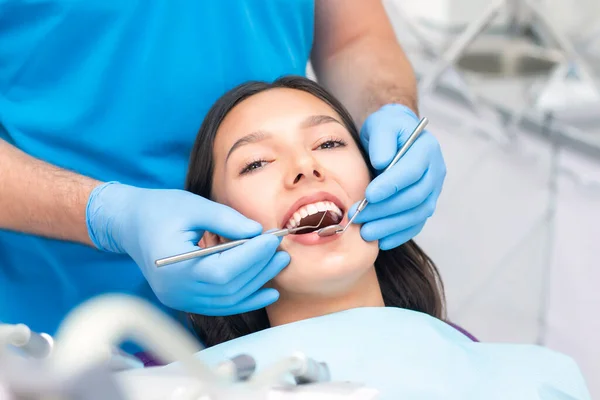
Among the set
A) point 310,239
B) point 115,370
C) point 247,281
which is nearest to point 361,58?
point 310,239

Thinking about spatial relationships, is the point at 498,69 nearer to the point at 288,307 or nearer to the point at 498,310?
the point at 498,310

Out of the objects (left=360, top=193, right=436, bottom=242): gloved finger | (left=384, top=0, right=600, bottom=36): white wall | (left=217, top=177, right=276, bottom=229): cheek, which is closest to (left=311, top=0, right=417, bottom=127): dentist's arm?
(left=360, top=193, right=436, bottom=242): gloved finger

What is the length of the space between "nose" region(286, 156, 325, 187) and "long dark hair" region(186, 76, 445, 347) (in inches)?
6.9

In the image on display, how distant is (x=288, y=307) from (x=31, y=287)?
0.47 metres

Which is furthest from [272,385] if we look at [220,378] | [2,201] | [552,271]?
[552,271]

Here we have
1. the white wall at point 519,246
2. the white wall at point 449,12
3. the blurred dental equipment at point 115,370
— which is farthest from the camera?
the white wall at point 449,12

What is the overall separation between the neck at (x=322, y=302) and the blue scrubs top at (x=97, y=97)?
11.2 inches

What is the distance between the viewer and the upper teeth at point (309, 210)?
1.19 metres

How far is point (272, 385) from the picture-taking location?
2.29 ft

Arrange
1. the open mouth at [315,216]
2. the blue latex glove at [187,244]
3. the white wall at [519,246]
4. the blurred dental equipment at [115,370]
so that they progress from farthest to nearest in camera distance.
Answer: the white wall at [519,246] → the open mouth at [315,216] → the blue latex glove at [187,244] → the blurred dental equipment at [115,370]

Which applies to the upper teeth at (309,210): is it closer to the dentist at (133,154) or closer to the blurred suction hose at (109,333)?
the dentist at (133,154)

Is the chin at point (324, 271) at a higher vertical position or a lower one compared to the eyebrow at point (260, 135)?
lower

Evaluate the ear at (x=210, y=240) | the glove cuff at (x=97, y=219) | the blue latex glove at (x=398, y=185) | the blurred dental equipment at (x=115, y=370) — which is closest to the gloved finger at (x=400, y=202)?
the blue latex glove at (x=398, y=185)

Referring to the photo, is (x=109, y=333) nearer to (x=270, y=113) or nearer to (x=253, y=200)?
(x=253, y=200)
